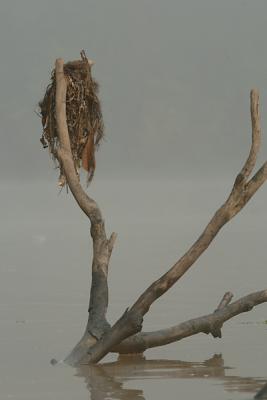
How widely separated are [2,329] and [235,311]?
5151 mm

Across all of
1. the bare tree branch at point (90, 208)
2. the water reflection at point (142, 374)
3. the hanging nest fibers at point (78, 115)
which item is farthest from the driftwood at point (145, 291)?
the hanging nest fibers at point (78, 115)

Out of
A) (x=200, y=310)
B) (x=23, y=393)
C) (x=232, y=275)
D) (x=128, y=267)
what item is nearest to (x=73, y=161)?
(x=23, y=393)

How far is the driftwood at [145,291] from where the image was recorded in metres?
14.5

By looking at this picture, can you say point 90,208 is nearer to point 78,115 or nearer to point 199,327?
point 78,115

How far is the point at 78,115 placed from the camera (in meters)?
15.8

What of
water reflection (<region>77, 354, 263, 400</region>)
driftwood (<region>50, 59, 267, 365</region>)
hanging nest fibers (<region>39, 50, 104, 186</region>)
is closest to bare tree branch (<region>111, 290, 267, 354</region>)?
driftwood (<region>50, 59, 267, 365</region>)

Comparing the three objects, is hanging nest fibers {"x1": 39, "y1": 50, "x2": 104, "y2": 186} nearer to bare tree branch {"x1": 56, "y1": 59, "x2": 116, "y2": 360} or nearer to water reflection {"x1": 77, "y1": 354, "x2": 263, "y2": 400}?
bare tree branch {"x1": 56, "y1": 59, "x2": 116, "y2": 360}

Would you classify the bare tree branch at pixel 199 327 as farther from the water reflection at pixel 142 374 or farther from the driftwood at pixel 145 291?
the water reflection at pixel 142 374

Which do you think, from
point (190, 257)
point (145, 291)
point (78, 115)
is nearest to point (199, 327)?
point (145, 291)

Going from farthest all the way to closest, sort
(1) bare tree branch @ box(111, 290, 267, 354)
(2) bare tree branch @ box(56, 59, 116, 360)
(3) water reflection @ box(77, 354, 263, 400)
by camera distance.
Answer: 1. (2) bare tree branch @ box(56, 59, 116, 360)
2. (1) bare tree branch @ box(111, 290, 267, 354)
3. (3) water reflection @ box(77, 354, 263, 400)

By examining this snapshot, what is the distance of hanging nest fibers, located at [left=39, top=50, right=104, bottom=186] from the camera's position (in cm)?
1577

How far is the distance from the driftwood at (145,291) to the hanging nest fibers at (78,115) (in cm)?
36

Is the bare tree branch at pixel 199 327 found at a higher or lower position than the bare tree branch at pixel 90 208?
lower

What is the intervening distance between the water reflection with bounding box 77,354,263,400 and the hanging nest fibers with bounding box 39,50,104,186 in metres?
2.46
